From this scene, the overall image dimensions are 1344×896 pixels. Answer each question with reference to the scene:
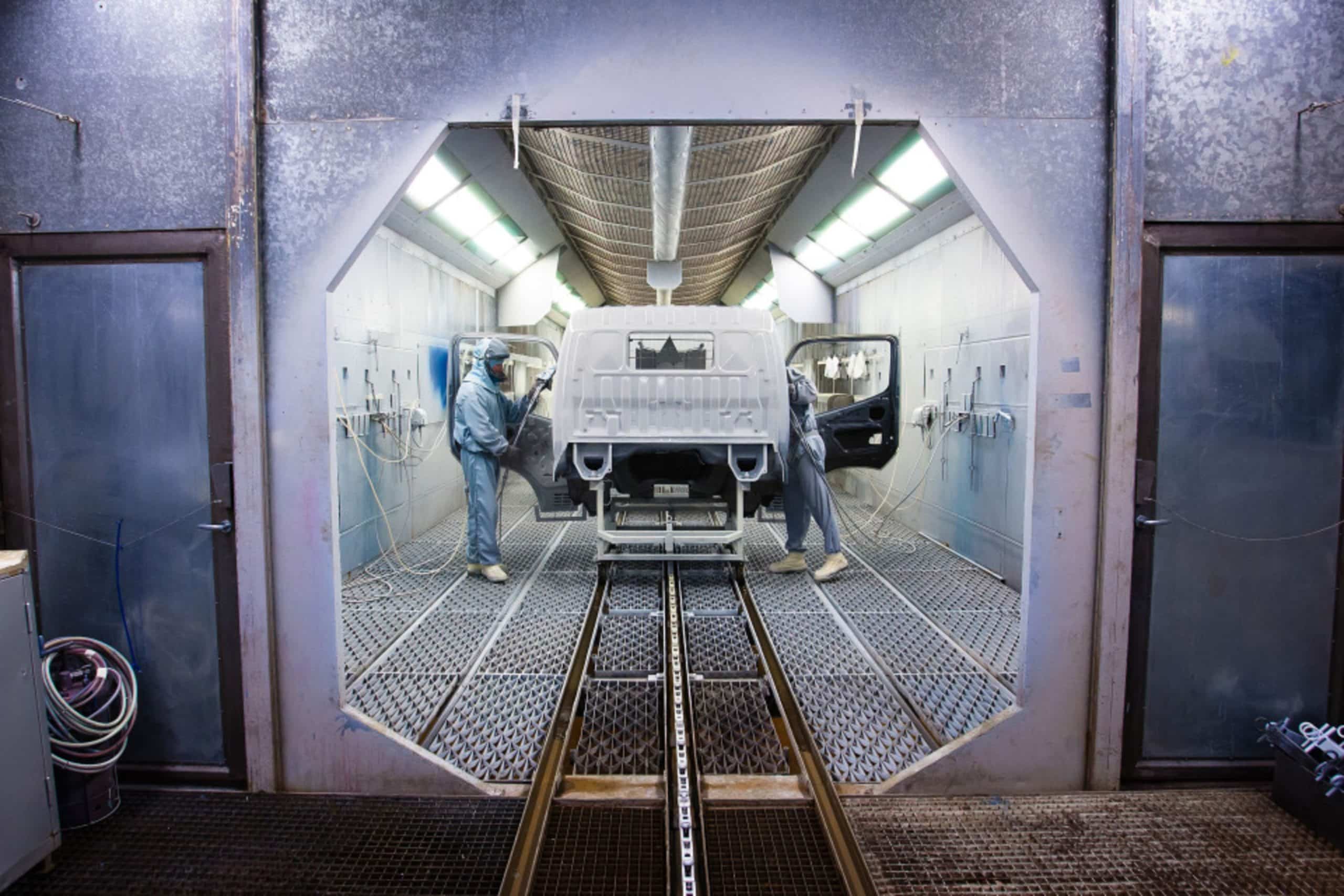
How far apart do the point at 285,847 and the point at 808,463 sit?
13.9ft

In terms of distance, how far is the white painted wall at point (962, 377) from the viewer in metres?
5.31

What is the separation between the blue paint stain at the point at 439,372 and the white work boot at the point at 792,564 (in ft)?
12.5

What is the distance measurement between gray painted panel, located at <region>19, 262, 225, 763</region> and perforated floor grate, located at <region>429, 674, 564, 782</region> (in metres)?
0.96

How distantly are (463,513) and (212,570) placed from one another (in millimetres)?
6079

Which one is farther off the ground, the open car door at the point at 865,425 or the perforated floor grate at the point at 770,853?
the open car door at the point at 865,425

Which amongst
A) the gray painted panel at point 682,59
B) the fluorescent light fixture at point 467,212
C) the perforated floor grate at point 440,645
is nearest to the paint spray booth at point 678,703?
the gray painted panel at point 682,59

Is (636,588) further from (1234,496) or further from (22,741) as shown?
(1234,496)

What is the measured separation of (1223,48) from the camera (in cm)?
265

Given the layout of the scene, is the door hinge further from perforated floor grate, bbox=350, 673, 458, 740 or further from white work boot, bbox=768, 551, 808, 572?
white work boot, bbox=768, 551, 808, 572

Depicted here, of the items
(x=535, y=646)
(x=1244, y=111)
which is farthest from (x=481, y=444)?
(x=1244, y=111)

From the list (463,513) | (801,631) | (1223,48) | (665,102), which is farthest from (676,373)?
(463,513)

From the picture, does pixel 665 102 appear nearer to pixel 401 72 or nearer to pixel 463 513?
pixel 401 72

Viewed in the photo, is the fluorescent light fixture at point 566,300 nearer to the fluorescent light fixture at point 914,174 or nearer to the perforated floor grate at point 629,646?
the fluorescent light fixture at point 914,174

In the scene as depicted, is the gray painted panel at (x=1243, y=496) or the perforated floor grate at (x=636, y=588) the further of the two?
the perforated floor grate at (x=636, y=588)
